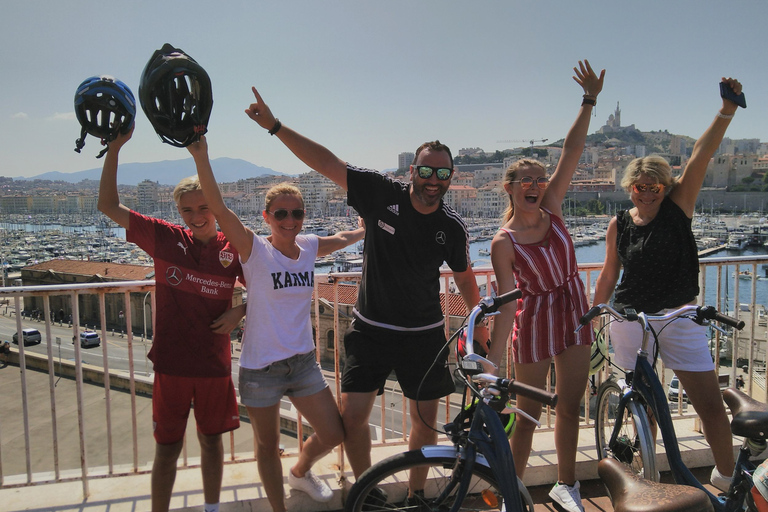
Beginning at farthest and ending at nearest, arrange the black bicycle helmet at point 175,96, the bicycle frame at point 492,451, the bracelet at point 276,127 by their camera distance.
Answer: the bracelet at point 276,127 → the black bicycle helmet at point 175,96 → the bicycle frame at point 492,451

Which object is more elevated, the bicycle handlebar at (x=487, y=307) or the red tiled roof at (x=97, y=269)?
the bicycle handlebar at (x=487, y=307)

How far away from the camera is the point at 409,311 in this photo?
254 cm

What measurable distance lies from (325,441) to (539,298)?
1.35 meters

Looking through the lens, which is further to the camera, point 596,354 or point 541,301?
point 596,354

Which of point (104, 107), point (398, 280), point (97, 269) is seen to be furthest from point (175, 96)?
point (97, 269)

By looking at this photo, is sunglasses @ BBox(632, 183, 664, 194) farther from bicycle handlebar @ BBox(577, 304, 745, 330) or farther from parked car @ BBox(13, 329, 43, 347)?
parked car @ BBox(13, 329, 43, 347)

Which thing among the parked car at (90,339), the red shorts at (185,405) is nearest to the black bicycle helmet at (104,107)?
the red shorts at (185,405)

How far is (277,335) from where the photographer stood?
2.51 meters

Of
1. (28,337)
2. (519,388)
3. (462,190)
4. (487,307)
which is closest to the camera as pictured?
(519,388)

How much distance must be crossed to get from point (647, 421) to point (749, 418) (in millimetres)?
569

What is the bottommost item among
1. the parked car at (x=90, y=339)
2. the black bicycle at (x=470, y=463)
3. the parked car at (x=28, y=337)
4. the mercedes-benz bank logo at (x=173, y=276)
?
the parked car at (x=90, y=339)

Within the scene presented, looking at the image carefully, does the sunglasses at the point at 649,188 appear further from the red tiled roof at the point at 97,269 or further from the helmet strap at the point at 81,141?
the red tiled roof at the point at 97,269

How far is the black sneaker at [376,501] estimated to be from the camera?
6.79 ft

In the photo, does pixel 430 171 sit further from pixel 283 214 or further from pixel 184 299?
pixel 184 299
